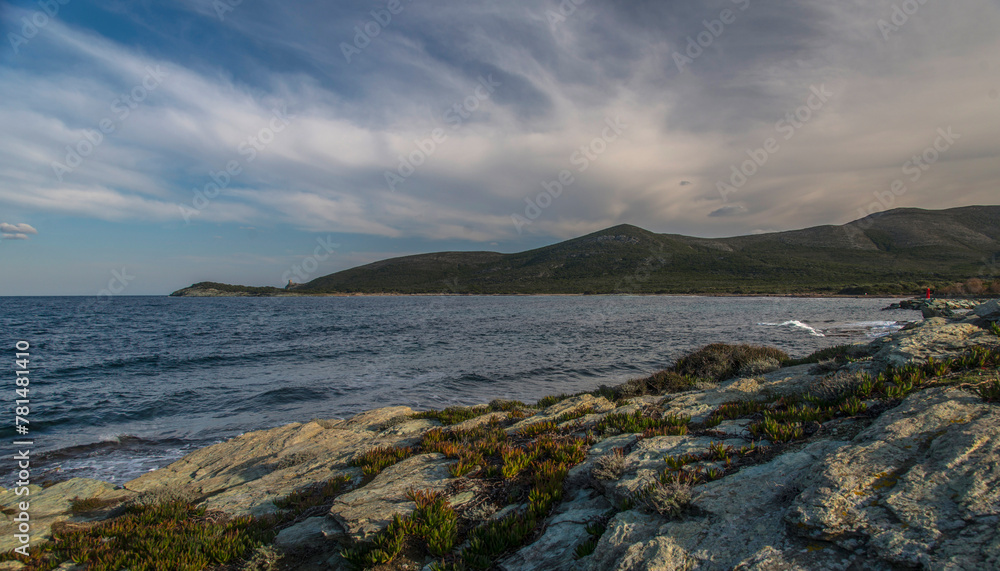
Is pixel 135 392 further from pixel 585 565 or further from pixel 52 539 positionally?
pixel 585 565

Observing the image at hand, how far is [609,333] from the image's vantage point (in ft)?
Answer: 129

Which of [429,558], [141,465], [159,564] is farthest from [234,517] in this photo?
[141,465]

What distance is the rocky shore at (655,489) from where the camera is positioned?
3.75 meters

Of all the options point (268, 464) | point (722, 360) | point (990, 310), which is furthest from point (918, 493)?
point (722, 360)

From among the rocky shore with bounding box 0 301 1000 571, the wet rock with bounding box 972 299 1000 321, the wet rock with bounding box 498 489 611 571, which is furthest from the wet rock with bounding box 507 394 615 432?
the wet rock with bounding box 972 299 1000 321

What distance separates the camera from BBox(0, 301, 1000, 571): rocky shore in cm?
375

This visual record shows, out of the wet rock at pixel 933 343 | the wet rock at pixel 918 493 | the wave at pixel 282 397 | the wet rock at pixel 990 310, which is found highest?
the wet rock at pixel 990 310

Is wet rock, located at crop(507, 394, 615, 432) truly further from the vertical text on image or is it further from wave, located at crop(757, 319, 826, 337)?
wave, located at crop(757, 319, 826, 337)

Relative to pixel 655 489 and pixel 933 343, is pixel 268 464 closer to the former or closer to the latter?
pixel 655 489

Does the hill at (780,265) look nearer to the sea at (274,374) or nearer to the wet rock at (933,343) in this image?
the sea at (274,374)

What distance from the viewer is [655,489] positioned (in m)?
5.05

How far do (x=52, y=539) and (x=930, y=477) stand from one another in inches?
494

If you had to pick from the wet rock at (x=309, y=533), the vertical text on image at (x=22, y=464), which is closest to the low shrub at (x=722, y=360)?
the wet rock at (x=309, y=533)

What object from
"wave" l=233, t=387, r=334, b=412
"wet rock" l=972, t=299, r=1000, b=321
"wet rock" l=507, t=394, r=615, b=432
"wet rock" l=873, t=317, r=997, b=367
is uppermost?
"wet rock" l=972, t=299, r=1000, b=321
